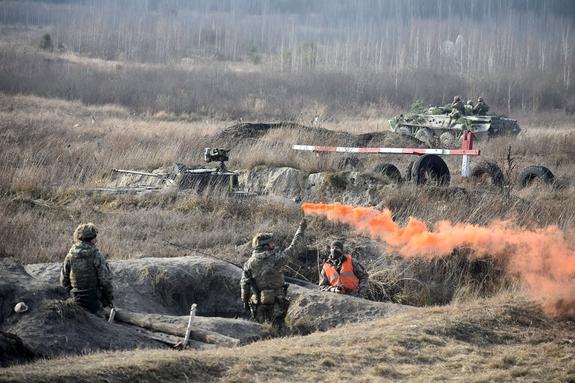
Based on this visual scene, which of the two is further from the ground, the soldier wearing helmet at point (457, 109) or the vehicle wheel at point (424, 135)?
the soldier wearing helmet at point (457, 109)

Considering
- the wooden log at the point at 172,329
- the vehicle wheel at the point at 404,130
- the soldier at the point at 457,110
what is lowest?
the wooden log at the point at 172,329

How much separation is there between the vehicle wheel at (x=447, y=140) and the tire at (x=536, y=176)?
9672 mm

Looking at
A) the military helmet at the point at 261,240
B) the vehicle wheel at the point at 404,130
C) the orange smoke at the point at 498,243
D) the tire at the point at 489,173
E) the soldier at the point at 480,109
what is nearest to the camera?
the military helmet at the point at 261,240

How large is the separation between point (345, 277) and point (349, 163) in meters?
9.37

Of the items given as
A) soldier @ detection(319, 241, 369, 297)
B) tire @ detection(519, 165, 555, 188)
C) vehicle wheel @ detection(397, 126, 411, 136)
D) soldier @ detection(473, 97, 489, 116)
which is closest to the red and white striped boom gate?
tire @ detection(519, 165, 555, 188)

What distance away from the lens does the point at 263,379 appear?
335 inches

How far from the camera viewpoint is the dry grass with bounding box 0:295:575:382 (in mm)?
8227

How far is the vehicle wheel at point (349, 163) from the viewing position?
21.6 m

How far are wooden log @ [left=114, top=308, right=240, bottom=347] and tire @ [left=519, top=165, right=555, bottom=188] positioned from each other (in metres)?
11.7

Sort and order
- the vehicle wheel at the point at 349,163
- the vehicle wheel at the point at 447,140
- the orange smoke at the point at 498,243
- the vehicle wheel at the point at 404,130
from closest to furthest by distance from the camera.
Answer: the orange smoke at the point at 498,243 < the vehicle wheel at the point at 349,163 < the vehicle wheel at the point at 447,140 < the vehicle wheel at the point at 404,130

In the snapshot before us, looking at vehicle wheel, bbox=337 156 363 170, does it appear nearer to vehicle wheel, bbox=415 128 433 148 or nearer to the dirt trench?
the dirt trench

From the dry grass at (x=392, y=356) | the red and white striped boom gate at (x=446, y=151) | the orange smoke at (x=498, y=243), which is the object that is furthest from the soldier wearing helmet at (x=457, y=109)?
the dry grass at (x=392, y=356)

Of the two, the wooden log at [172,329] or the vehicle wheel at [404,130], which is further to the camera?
the vehicle wheel at [404,130]

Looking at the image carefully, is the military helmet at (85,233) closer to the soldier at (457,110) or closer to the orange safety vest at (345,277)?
the orange safety vest at (345,277)
